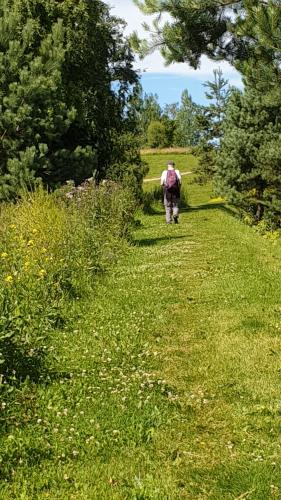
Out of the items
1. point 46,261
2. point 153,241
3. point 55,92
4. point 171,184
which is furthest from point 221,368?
point 55,92

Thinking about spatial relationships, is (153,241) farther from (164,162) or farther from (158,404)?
(164,162)

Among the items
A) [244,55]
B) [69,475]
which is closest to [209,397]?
[69,475]

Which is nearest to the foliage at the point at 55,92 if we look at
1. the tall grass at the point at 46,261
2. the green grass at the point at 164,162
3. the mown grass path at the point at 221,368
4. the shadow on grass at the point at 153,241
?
the shadow on grass at the point at 153,241

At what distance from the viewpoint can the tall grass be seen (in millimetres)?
4723

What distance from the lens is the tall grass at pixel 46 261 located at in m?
4.72

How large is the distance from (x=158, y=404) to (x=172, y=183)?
443 inches

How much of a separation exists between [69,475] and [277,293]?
181 inches

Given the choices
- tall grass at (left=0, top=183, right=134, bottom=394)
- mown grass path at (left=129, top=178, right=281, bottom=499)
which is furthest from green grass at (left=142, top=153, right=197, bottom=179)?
mown grass path at (left=129, top=178, right=281, bottom=499)

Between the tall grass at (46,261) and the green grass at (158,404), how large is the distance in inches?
Result: 9.7

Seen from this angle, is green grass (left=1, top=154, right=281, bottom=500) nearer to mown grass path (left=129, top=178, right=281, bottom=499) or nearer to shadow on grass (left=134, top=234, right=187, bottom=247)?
mown grass path (left=129, top=178, right=281, bottom=499)

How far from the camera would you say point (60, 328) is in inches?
234

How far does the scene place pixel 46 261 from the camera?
7039 mm

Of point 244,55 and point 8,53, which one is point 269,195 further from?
point 244,55

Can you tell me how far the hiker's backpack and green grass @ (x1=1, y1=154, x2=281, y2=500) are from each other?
304 inches
